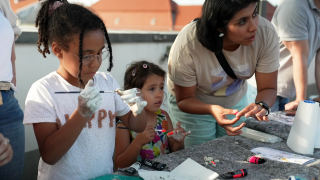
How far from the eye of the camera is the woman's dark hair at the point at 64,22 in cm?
131

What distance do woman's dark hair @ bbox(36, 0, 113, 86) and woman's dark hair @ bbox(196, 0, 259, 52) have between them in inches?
23.4

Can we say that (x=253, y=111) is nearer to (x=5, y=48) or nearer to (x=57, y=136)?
(x=57, y=136)

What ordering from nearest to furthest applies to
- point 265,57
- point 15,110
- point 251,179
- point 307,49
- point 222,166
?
1. point 251,179
2. point 222,166
3. point 15,110
4. point 265,57
5. point 307,49

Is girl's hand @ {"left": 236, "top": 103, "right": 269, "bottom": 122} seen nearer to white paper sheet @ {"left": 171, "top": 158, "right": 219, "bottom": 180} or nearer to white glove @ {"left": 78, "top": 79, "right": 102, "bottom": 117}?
white paper sheet @ {"left": 171, "top": 158, "right": 219, "bottom": 180}

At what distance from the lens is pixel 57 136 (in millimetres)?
1241

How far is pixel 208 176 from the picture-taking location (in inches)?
49.6

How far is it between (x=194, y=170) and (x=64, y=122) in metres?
0.61

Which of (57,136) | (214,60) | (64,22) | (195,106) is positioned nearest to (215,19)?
(214,60)

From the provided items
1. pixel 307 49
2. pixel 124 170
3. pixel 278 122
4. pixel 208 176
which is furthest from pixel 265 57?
pixel 124 170

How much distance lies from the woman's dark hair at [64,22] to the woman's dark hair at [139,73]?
55 centimetres

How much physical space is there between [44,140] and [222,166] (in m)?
0.79

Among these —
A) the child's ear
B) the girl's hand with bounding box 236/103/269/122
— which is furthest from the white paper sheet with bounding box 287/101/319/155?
the child's ear

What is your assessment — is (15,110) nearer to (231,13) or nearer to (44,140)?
(44,140)

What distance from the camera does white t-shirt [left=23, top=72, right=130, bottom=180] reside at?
130 cm
